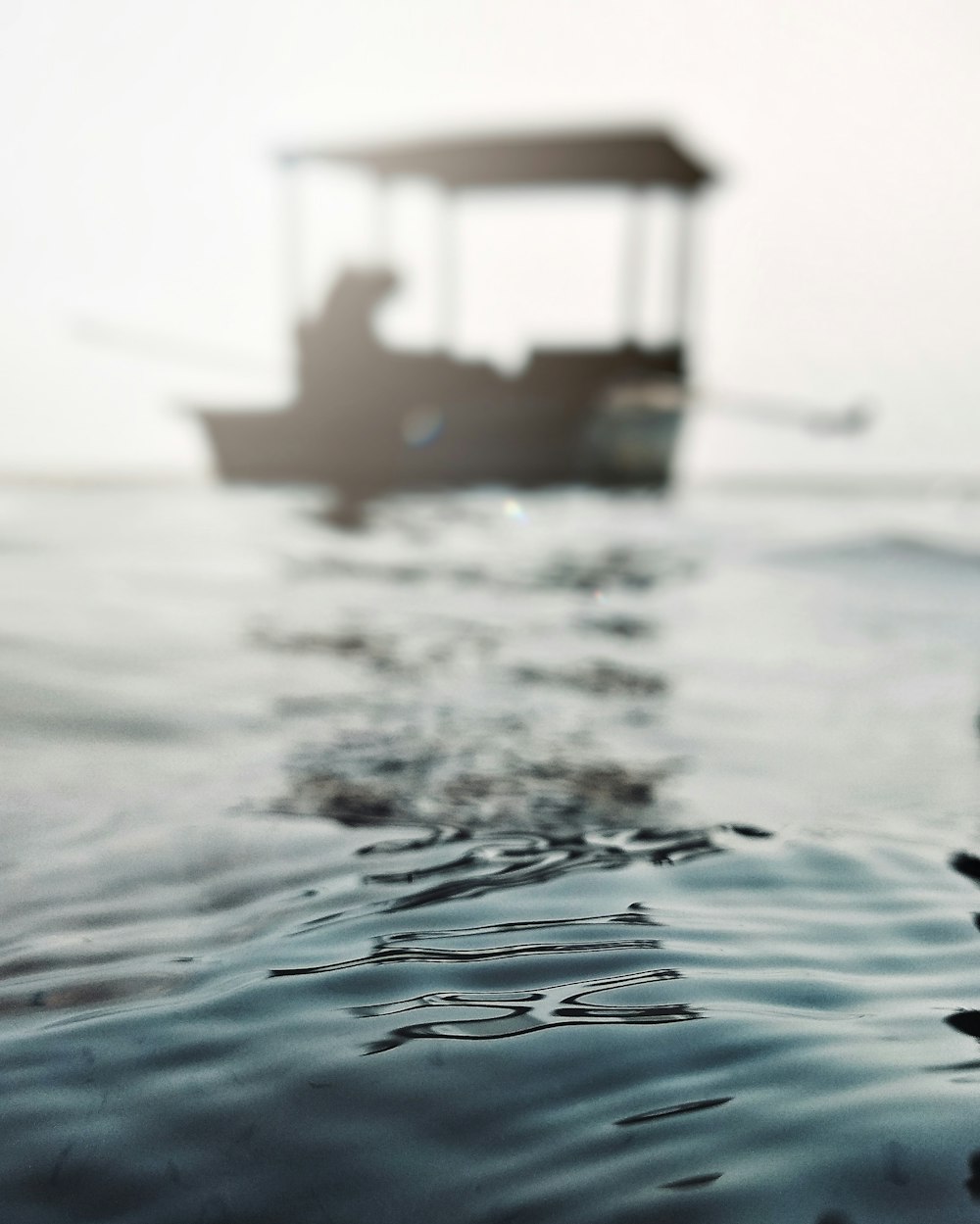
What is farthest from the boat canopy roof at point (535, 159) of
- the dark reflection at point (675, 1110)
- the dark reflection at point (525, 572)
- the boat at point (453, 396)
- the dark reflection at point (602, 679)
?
the dark reflection at point (675, 1110)

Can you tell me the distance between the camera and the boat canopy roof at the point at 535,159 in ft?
37.3

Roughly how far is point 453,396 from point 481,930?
39.6ft

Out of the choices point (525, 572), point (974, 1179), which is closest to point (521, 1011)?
point (974, 1179)

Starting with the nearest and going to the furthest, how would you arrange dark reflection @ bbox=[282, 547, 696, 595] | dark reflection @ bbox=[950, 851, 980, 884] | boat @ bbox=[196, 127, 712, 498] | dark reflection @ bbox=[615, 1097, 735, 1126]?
1. dark reflection @ bbox=[615, 1097, 735, 1126]
2. dark reflection @ bbox=[950, 851, 980, 884]
3. dark reflection @ bbox=[282, 547, 696, 595]
4. boat @ bbox=[196, 127, 712, 498]

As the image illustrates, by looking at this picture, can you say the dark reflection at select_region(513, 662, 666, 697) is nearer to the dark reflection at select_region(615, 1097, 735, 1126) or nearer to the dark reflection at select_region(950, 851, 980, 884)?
the dark reflection at select_region(950, 851, 980, 884)

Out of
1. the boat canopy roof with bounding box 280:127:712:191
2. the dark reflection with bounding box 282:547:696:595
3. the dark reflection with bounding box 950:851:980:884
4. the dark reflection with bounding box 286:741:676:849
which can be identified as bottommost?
the dark reflection with bounding box 282:547:696:595

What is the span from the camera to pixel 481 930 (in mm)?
1729

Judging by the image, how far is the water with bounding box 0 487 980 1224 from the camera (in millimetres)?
1114

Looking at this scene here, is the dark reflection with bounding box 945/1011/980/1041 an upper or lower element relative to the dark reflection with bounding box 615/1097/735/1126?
lower

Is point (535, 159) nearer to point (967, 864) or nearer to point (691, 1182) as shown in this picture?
point (967, 864)

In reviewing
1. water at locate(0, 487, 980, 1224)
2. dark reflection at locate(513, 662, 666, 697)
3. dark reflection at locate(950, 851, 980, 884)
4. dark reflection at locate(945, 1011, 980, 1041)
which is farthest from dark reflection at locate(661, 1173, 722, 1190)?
dark reflection at locate(513, 662, 666, 697)

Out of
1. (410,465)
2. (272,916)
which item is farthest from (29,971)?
(410,465)

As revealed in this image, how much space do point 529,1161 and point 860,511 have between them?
14.4 metres

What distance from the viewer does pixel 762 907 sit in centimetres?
185
